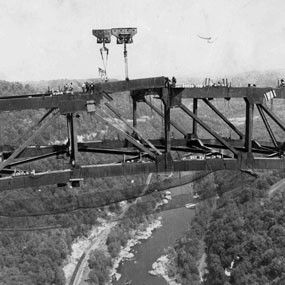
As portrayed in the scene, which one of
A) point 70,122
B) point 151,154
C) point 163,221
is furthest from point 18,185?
point 163,221

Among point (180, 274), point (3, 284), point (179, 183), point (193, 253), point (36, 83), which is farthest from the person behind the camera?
point (36, 83)

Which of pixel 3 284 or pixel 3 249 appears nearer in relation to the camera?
pixel 3 284

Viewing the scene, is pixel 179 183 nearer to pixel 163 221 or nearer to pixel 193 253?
pixel 193 253

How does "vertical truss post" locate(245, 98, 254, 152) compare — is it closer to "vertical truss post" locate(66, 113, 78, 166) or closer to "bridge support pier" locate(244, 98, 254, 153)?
"bridge support pier" locate(244, 98, 254, 153)

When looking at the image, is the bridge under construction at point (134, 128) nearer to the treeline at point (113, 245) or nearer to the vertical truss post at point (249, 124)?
the vertical truss post at point (249, 124)

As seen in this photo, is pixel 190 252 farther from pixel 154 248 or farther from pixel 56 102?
pixel 56 102

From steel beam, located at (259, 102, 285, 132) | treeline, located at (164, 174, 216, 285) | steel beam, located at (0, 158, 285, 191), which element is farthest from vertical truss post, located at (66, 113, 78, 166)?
treeline, located at (164, 174, 216, 285)

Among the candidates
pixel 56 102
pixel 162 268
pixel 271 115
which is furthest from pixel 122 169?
pixel 162 268
